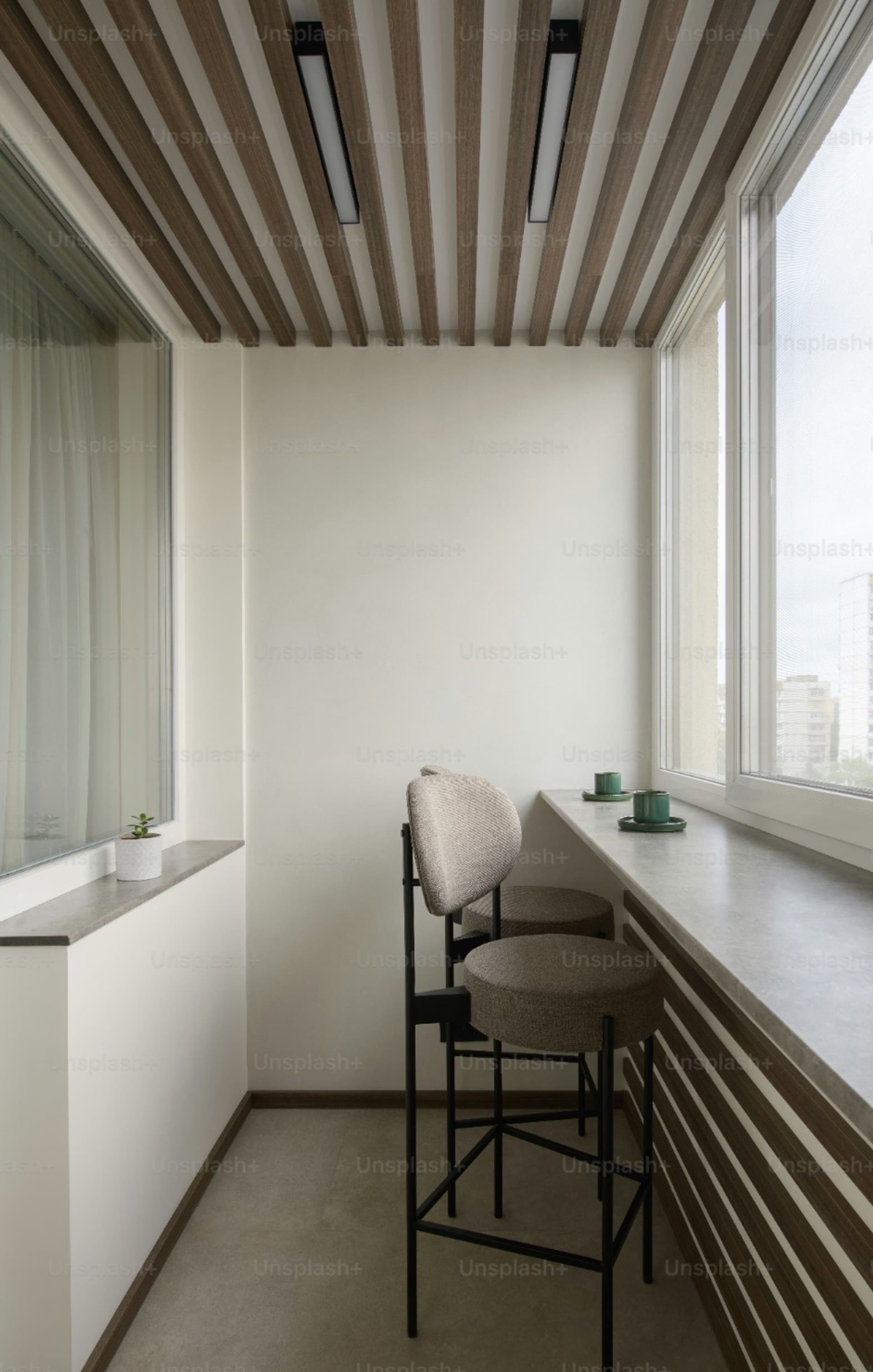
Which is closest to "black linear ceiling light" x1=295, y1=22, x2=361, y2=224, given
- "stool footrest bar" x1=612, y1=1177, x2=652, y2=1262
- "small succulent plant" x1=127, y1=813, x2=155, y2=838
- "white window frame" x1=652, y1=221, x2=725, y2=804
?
"white window frame" x1=652, y1=221, x2=725, y2=804

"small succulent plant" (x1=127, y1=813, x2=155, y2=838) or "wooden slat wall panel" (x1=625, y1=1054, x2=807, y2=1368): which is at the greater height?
"small succulent plant" (x1=127, y1=813, x2=155, y2=838)

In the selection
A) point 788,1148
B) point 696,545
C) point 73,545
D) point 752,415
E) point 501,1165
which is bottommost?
point 501,1165

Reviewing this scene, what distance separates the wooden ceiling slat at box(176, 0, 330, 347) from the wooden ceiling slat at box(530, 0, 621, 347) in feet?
2.27

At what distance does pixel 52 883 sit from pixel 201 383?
1839 mm

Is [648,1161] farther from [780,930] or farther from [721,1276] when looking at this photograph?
[780,930]

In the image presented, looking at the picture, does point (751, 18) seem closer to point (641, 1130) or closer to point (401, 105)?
point (401, 105)

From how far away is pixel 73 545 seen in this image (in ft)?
6.66

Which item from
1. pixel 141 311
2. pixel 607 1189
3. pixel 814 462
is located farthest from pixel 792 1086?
pixel 141 311

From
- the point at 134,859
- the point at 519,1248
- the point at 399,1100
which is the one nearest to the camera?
the point at 519,1248

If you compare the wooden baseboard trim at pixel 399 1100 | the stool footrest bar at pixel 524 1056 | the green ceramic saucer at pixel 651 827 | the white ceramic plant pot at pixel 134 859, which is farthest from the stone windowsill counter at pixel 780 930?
the wooden baseboard trim at pixel 399 1100

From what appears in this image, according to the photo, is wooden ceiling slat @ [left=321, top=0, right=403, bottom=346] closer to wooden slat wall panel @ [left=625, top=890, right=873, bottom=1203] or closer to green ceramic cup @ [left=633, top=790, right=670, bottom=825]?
green ceramic cup @ [left=633, top=790, right=670, bottom=825]

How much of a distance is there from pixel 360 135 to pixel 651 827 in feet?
5.62

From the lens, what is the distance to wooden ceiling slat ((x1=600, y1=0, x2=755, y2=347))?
1.64 meters

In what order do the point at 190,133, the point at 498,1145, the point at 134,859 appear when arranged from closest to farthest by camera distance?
1. the point at 190,133
2. the point at 134,859
3. the point at 498,1145
